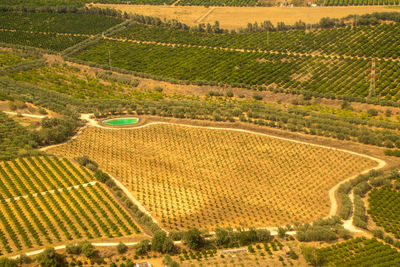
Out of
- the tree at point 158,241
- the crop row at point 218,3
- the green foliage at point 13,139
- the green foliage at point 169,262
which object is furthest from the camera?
the crop row at point 218,3

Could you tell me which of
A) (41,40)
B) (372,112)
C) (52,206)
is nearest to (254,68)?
(372,112)

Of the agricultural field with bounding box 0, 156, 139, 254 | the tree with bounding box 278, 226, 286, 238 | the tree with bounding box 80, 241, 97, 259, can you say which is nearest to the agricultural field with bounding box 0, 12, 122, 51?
the agricultural field with bounding box 0, 156, 139, 254

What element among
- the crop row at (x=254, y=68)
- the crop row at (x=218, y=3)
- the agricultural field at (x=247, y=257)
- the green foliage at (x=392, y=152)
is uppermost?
the crop row at (x=218, y=3)

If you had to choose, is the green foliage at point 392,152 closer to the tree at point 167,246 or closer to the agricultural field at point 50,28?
the tree at point 167,246

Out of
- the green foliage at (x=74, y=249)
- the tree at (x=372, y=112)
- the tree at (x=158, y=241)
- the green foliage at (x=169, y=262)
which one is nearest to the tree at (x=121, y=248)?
the tree at (x=158, y=241)

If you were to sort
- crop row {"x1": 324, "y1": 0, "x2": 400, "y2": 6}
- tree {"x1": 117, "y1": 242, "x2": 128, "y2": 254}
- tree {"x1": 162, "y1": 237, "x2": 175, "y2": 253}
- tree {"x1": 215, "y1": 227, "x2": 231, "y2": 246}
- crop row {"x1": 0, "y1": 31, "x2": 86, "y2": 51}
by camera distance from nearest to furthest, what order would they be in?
1. tree {"x1": 117, "y1": 242, "x2": 128, "y2": 254}
2. tree {"x1": 162, "y1": 237, "x2": 175, "y2": 253}
3. tree {"x1": 215, "y1": 227, "x2": 231, "y2": 246}
4. crop row {"x1": 0, "y1": 31, "x2": 86, "y2": 51}
5. crop row {"x1": 324, "y1": 0, "x2": 400, "y2": 6}

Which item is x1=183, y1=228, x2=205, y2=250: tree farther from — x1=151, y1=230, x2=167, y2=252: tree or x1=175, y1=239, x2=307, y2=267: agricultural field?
x1=151, y1=230, x2=167, y2=252: tree
